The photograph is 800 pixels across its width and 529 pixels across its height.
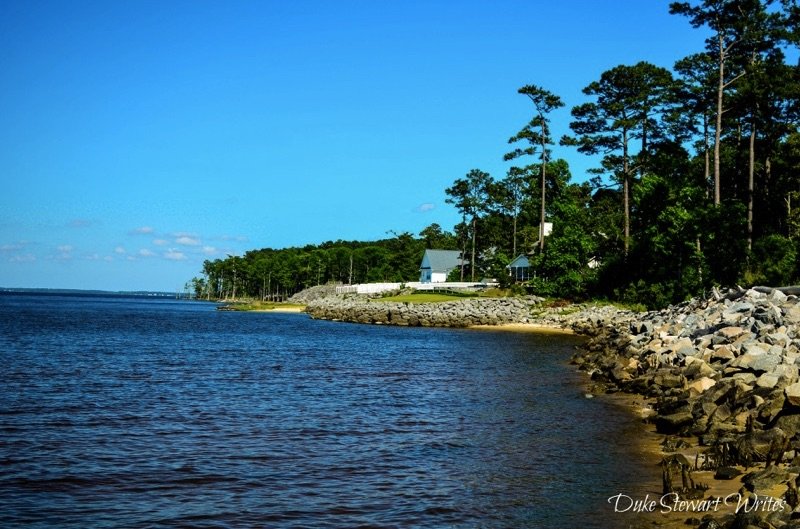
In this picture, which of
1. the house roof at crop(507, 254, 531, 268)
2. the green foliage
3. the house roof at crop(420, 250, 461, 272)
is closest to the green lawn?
the house roof at crop(507, 254, 531, 268)

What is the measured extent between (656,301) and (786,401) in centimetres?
3596

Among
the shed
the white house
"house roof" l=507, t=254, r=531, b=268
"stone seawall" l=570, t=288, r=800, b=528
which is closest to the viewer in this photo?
"stone seawall" l=570, t=288, r=800, b=528

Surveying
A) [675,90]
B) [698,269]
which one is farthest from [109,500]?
[675,90]

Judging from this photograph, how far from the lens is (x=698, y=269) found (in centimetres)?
4491

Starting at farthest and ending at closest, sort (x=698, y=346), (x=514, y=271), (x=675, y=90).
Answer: (x=514, y=271) → (x=675, y=90) → (x=698, y=346)

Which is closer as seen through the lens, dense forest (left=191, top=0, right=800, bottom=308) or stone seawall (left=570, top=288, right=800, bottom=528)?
stone seawall (left=570, top=288, right=800, bottom=528)

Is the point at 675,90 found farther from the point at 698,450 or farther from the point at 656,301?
the point at 698,450

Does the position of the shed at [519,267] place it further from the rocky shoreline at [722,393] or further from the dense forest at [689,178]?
the rocky shoreline at [722,393]

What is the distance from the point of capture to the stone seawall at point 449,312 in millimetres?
59344

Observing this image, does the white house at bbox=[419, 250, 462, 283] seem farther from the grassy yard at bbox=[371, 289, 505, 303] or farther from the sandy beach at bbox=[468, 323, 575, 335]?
the sandy beach at bbox=[468, 323, 575, 335]

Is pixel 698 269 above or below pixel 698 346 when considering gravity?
above

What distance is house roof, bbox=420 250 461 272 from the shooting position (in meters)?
113

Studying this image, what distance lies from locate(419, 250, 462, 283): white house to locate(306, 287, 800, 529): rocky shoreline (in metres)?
76.7

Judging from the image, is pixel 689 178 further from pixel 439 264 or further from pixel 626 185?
pixel 439 264
